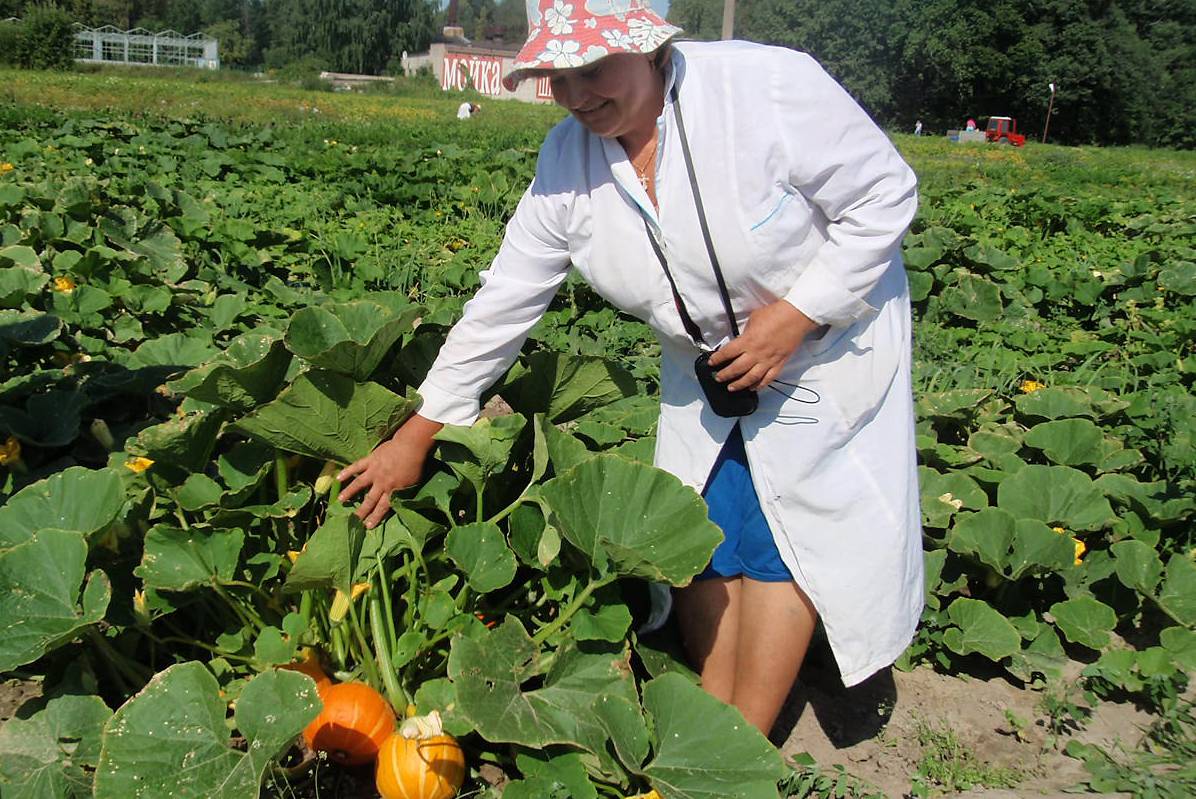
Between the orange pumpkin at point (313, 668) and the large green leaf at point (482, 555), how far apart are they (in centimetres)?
38

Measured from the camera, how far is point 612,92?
6.16ft

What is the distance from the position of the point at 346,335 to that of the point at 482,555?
57 centimetres

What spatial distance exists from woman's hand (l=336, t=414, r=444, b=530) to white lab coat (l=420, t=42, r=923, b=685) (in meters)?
0.05

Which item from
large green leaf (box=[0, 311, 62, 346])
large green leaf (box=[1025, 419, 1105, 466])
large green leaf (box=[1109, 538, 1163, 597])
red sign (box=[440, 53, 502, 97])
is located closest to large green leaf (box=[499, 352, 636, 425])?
large green leaf (box=[1109, 538, 1163, 597])

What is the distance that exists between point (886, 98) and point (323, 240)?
56296 mm

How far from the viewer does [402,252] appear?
591cm

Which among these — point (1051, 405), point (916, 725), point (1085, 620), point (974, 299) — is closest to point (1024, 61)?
point (974, 299)

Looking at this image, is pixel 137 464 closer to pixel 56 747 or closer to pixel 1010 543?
pixel 56 747

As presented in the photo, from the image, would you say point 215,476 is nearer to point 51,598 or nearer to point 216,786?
point 51,598

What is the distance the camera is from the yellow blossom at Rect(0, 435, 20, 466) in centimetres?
281

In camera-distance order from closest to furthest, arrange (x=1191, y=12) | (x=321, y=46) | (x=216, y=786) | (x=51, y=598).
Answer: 1. (x=216, y=786)
2. (x=51, y=598)
3. (x=1191, y=12)
4. (x=321, y=46)

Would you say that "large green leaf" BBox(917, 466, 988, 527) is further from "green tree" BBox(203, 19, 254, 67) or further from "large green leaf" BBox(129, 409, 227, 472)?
"green tree" BBox(203, 19, 254, 67)

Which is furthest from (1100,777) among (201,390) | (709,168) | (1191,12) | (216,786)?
(1191,12)

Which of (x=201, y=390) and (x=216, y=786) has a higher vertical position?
(x=201, y=390)
